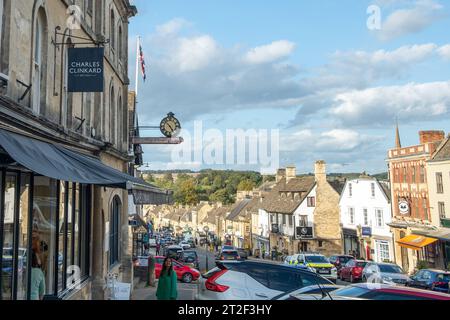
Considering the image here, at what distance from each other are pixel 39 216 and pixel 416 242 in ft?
108

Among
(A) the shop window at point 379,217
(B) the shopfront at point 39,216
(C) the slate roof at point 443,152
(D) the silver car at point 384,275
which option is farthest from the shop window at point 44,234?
(A) the shop window at point 379,217

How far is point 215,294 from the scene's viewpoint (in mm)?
8195

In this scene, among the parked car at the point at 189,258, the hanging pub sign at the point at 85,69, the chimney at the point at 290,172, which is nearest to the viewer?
the hanging pub sign at the point at 85,69

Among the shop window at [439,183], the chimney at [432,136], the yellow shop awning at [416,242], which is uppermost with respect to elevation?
the chimney at [432,136]

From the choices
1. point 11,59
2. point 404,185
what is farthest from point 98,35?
point 404,185

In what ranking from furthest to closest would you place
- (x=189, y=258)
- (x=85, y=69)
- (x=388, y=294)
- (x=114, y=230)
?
(x=189, y=258) → (x=114, y=230) → (x=85, y=69) → (x=388, y=294)

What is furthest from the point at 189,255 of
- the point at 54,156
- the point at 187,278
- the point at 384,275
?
the point at 54,156

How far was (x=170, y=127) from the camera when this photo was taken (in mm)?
24219

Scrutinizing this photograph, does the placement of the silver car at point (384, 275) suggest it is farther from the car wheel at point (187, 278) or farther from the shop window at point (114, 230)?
the shop window at point (114, 230)

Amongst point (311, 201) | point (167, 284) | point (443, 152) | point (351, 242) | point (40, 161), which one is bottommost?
point (351, 242)

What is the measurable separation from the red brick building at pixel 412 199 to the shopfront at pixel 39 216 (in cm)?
3023

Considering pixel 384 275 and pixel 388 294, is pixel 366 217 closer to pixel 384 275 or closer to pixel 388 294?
pixel 384 275

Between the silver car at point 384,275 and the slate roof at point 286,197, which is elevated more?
the slate roof at point 286,197

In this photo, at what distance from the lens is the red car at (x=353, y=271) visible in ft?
89.1
